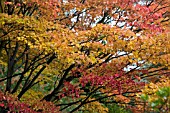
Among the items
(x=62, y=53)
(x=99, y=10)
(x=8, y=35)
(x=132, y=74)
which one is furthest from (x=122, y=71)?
(x=8, y=35)

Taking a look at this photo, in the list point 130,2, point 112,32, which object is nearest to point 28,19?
point 112,32

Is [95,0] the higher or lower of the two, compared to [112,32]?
higher

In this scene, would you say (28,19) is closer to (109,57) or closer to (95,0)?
(95,0)

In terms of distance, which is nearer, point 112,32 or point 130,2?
point 112,32

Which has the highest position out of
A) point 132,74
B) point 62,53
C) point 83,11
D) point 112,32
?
point 83,11

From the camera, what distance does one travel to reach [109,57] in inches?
269

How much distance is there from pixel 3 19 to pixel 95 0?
7.81 ft

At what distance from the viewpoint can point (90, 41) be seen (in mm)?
5480

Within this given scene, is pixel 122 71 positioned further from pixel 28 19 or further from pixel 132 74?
pixel 28 19

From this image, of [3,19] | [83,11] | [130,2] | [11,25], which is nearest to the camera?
[3,19]

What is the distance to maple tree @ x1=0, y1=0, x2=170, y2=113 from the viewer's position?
17.3ft

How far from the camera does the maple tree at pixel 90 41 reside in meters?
5.27

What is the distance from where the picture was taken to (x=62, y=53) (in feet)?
15.6

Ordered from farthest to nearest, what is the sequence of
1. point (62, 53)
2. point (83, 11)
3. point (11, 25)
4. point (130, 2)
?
point (83, 11) < point (130, 2) < point (11, 25) < point (62, 53)
